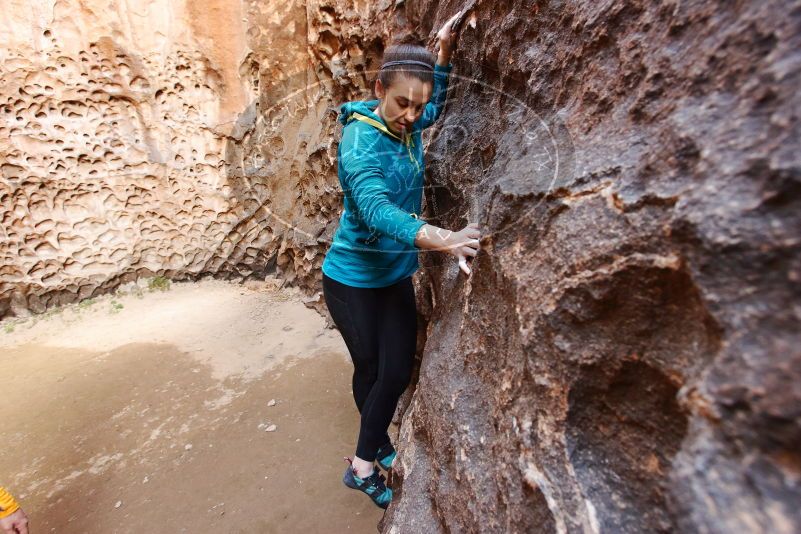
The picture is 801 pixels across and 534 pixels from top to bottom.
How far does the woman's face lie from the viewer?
97 cm

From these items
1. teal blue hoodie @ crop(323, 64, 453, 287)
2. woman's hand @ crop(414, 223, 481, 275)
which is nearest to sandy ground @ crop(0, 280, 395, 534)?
teal blue hoodie @ crop(323, 64, 453, 287)

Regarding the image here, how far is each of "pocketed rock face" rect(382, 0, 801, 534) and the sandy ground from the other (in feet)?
2.47

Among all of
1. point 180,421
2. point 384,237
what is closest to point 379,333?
point 384,237

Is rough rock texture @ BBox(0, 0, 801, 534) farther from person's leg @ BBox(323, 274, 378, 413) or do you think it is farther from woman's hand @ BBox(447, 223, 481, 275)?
person's leg @ BBox(323, 274, 378, 413)

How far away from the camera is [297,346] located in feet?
8.69

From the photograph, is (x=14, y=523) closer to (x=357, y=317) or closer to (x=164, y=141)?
(x=357, y=317)

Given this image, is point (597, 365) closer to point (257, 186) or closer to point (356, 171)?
point (356, 171)

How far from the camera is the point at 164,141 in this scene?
3340 millimetres

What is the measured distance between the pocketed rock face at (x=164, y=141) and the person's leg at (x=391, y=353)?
5.40 feet

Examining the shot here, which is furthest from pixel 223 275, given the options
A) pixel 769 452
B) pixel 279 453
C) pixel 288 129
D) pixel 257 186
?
pixel 769 452

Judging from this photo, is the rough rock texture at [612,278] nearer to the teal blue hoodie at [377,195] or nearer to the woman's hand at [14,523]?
the teal blue hoodie at [377,195]

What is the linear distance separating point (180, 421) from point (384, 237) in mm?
1579

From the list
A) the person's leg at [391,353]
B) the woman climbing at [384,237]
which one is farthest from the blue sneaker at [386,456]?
the person's leg at [391,353]

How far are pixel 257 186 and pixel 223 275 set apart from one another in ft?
2.83
